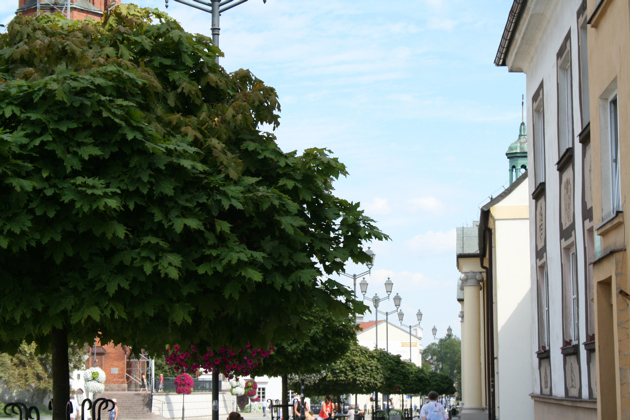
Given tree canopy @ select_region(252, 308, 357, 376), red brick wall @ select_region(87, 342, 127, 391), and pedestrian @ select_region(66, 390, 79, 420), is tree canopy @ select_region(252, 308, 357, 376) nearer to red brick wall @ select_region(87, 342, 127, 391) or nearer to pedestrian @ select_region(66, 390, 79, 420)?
pedestrian @ select_region(66, 390, 79, 420)

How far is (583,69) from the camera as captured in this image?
10.9m

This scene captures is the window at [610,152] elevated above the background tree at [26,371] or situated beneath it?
elevated above

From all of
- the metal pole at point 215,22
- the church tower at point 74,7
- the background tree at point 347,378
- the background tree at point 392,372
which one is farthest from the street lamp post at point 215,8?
the church tower at point 74,7

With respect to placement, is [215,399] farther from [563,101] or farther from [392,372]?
[392,372]

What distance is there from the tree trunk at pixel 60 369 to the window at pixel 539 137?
9.18 metres

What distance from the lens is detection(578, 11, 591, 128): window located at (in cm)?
1070

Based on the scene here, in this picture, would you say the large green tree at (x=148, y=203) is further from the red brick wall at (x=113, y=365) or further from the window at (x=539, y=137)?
the red brick wall at (x=113, y=365)

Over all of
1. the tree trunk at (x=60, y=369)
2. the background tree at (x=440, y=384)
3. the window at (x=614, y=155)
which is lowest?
the background tree at (x=440, y=384)

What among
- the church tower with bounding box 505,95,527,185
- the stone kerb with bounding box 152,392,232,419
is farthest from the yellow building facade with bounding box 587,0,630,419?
the stone kerb with bounding box 152,392,232,419

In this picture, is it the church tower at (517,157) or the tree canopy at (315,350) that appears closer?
the tree canopy at (315,350)

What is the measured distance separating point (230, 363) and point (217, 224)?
5.81 m

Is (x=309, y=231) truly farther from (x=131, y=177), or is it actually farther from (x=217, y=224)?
(x=131, y=177)

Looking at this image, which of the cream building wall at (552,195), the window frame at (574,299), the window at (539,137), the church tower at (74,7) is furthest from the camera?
the church tower at (74,7)

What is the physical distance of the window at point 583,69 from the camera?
10.7 metres
